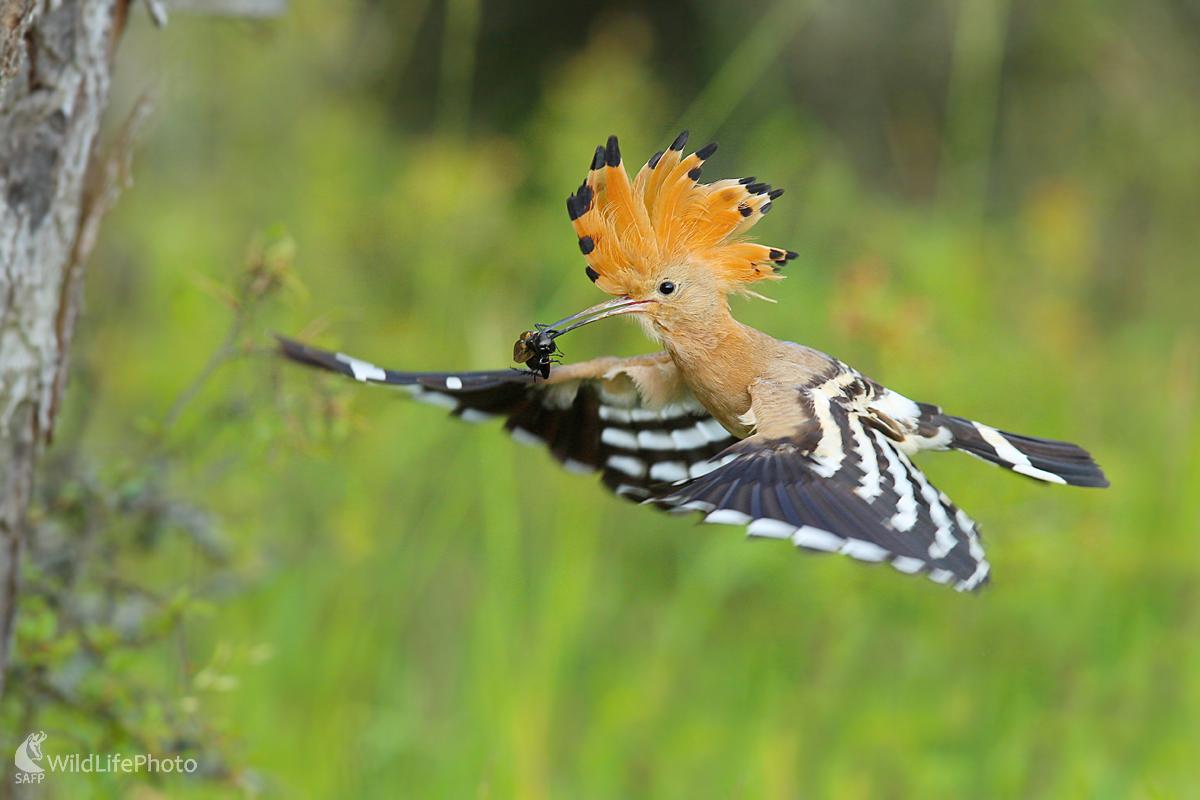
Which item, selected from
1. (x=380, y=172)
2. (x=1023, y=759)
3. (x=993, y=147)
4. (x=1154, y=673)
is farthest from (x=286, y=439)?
(x=993, y=147)

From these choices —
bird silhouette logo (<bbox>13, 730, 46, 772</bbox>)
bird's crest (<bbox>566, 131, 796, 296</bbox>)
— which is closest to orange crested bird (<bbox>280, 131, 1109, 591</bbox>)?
bird's crest (<bbox>566, 131, 796, 296</bbox>)

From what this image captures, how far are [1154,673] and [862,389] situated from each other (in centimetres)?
115

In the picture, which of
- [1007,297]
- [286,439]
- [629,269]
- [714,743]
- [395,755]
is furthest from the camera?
[1007,297]

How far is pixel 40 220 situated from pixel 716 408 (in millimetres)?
843

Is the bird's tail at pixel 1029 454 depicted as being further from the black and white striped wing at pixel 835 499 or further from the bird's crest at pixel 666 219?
the bird's crest at pixel 666 219

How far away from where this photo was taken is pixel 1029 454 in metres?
1.51

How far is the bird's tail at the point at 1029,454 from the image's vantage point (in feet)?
4.79

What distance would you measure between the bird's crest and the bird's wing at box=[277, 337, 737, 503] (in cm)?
23

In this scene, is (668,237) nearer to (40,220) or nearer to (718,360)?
(718,360)

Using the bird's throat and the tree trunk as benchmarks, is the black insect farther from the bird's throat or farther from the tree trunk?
the tree trunk

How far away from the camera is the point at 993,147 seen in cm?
428

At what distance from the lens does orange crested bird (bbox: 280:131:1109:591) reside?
114 cm

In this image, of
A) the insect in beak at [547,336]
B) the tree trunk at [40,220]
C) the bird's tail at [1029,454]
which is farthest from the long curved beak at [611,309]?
the tree trunk at [40,220]

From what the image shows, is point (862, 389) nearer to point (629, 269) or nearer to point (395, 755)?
point (629, 269)
